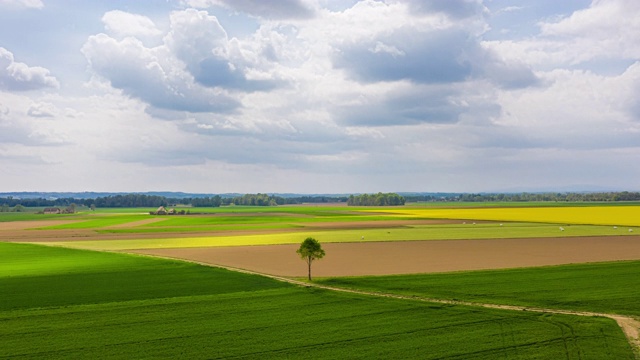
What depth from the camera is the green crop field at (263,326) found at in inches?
1108

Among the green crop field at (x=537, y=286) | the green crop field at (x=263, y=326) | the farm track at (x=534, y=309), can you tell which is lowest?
the green crop field at (x=263, y=326)

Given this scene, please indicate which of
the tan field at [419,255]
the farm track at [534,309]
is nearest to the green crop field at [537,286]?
the farm track at [534,309]

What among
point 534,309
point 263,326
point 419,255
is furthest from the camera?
point 419,255

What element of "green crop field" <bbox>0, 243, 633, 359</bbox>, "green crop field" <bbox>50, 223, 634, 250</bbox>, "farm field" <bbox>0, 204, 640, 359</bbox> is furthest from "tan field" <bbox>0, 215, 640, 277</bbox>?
"green crop field" <bbox>0, 243, 633, 359</bbox>

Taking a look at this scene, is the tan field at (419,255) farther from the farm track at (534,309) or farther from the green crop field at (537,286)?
the farm track at (534,309)

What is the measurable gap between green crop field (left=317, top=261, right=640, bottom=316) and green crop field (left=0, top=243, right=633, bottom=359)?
14.1ft

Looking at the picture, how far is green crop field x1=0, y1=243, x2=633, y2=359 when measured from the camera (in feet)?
92.3

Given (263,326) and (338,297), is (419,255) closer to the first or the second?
(338,297)

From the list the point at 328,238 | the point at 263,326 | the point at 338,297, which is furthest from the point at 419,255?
the point at 263,326

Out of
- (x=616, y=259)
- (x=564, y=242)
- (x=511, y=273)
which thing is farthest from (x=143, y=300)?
(x=564, y=242)

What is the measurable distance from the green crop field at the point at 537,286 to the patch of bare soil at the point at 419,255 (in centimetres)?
490

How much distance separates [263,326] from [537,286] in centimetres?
2615

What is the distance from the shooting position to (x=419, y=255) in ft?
228

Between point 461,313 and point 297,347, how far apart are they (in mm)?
13273
